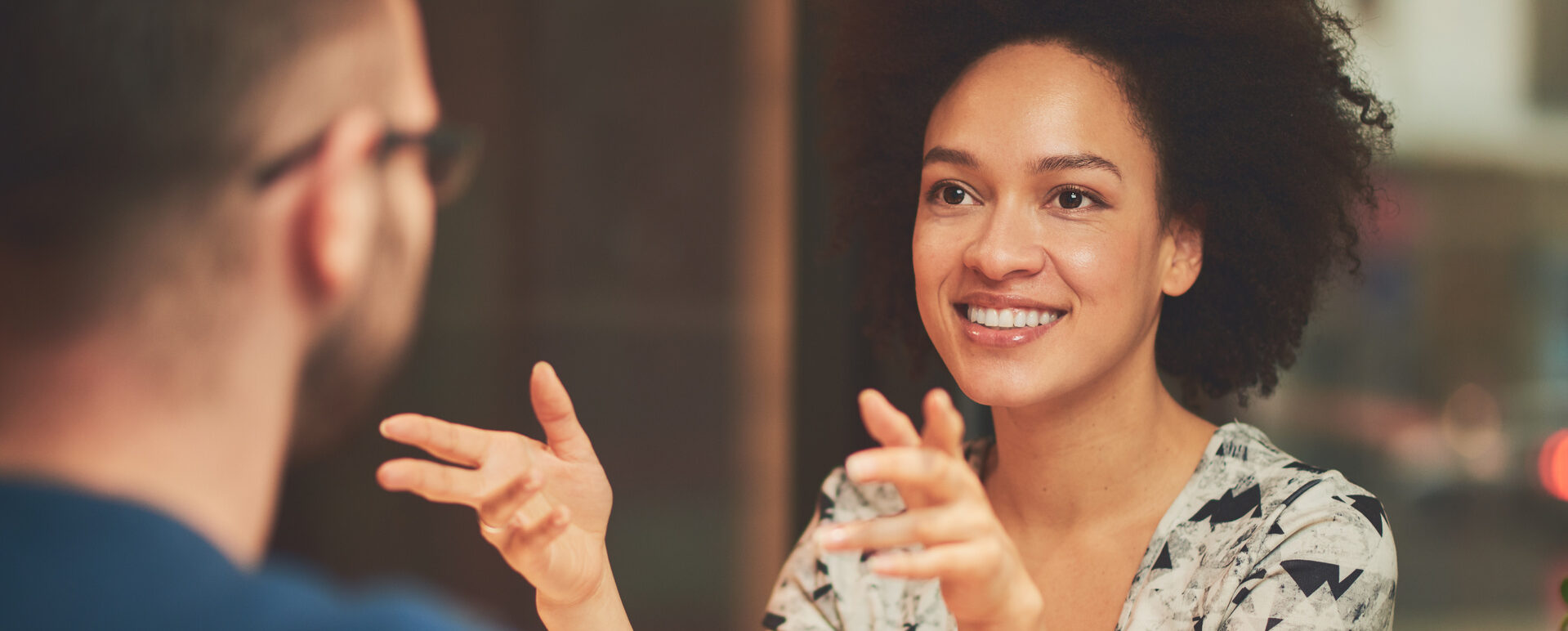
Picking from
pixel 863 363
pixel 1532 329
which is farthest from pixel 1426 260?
pixel 863 363

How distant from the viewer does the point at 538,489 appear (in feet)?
3.03

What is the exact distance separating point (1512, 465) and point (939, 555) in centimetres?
326

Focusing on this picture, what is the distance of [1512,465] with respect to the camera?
3.20 metres

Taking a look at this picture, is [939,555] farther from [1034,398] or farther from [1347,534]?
[1347,534]

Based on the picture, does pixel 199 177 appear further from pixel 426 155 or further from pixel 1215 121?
pixel 1215 121

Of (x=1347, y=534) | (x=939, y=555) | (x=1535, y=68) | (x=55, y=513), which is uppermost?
(x=1535, y=68)

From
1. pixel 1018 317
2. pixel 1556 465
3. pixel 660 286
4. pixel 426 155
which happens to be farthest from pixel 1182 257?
pixel 1556 465

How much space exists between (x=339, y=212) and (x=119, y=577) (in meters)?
0.23

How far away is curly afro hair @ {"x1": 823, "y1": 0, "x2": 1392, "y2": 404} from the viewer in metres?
1.19

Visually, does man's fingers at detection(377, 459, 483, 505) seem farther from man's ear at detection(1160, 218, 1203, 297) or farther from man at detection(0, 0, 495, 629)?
man's ear at detection(1160, 218, 1203, 297)

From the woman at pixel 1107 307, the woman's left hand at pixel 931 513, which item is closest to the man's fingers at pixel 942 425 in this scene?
the woman's left hand at pixel 931 513

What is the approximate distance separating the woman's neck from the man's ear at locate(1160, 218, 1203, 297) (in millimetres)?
109

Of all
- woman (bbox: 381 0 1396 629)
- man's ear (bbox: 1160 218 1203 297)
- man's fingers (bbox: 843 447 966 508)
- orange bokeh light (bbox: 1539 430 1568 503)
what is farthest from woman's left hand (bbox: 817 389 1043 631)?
orange bokeh light (bbox: 1539 430 1568 503)

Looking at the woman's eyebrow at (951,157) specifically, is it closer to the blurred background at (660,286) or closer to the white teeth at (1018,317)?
the white teeth at (1018,317)
